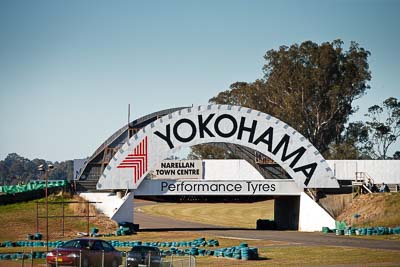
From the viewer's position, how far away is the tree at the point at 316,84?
114m

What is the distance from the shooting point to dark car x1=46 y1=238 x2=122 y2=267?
119 ft

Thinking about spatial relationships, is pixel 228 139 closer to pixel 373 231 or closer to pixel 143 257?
pixel 373 231

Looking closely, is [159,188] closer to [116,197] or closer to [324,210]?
[116,197]

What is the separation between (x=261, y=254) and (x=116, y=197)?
23556mm

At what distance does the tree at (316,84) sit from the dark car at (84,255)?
3062 inches

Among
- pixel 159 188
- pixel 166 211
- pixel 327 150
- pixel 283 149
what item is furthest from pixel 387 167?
pixel 166 211


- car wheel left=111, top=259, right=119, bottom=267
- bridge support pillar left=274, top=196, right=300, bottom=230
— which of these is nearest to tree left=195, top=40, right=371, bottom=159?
bridge support pillar left=274, top=196, right=300, bottom=230

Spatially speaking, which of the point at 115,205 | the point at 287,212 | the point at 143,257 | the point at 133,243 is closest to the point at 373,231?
the point at 287,212

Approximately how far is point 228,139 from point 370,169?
70.9 feet

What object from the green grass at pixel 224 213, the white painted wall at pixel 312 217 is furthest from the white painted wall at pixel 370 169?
the white painted wall at pixel 312 217

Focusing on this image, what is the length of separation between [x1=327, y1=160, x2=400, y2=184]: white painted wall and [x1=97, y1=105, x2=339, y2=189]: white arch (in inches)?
593

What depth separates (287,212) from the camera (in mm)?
76250

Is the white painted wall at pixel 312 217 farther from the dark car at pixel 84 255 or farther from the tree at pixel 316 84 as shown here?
the tree at pixel 316 84

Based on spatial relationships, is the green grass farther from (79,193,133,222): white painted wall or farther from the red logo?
the red logo
